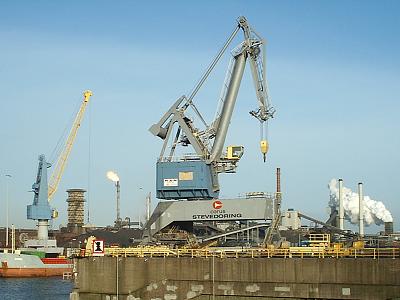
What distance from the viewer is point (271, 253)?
4831cm

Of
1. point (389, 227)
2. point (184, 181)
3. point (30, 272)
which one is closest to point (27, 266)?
point (30, 272)

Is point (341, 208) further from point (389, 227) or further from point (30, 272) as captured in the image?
point (30, 272)

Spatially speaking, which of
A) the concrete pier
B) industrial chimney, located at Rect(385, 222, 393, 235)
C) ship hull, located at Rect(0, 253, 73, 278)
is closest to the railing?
the concrete pier

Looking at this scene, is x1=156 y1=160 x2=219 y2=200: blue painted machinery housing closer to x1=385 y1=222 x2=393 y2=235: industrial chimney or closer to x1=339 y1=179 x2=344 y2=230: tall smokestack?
x1=339 y1=179 x2=344 y2=230: tall smokestack

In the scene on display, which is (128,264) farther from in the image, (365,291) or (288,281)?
(365,291)

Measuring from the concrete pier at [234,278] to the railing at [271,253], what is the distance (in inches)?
47.9

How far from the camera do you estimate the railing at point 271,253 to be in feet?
148

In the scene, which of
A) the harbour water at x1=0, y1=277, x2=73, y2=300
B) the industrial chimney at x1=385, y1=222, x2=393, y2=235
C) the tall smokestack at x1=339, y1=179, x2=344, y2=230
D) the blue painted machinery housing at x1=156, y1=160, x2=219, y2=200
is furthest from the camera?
the industrial chimney at x1=385, y1=222, x2=393, y2=235

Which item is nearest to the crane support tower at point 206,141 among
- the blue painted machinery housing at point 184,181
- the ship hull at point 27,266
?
the blue painted machinery housing at point 184,181

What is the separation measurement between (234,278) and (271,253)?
3246mm

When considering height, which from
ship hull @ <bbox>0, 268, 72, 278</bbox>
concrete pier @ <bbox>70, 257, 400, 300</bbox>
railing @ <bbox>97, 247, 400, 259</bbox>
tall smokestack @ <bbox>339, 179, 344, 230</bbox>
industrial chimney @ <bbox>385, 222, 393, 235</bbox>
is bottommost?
ship hull @ <bbox>0, 268, 72, 278</bbox>

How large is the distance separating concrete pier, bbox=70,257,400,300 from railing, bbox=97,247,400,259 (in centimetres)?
122

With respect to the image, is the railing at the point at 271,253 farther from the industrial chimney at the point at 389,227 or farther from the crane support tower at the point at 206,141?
the industrial chimney at the point at 389,227

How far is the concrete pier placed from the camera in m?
43.7
